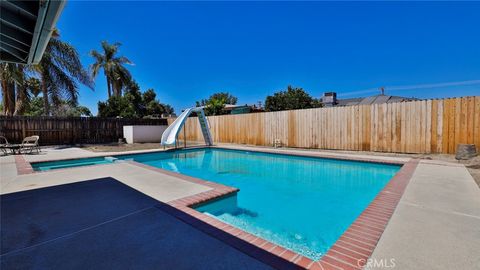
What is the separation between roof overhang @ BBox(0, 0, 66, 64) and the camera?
2545mm

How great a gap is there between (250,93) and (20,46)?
33.9 metres

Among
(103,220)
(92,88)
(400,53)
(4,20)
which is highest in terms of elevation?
(400,53)

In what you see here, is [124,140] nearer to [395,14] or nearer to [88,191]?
[88,191]

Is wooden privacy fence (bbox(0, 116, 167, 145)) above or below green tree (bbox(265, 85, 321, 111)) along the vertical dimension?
below

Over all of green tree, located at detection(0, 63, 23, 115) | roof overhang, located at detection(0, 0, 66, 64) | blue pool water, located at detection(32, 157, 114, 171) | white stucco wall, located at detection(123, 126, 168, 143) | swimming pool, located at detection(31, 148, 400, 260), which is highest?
green tree, located at detection(0, 63, 23, 115)

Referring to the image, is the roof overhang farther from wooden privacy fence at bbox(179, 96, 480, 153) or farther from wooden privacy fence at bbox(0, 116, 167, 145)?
wooden privacy fence at bbox(0, 116, 167, 145)

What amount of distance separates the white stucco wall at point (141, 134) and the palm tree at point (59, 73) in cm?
396

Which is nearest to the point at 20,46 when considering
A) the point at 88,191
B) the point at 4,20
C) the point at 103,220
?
the point at 4,20

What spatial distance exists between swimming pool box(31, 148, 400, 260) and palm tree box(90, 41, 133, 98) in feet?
57.4

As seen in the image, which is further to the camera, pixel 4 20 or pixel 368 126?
pixel 368 126

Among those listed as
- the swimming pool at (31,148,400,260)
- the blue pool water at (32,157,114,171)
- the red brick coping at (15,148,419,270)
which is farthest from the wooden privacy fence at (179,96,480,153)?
the blue pool water at (32,157,114,171)

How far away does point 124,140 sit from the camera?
16.4m

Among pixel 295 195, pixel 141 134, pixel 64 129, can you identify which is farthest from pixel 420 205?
pixel 64 129

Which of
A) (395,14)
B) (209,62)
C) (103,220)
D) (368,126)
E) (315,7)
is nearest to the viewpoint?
(103,220)
